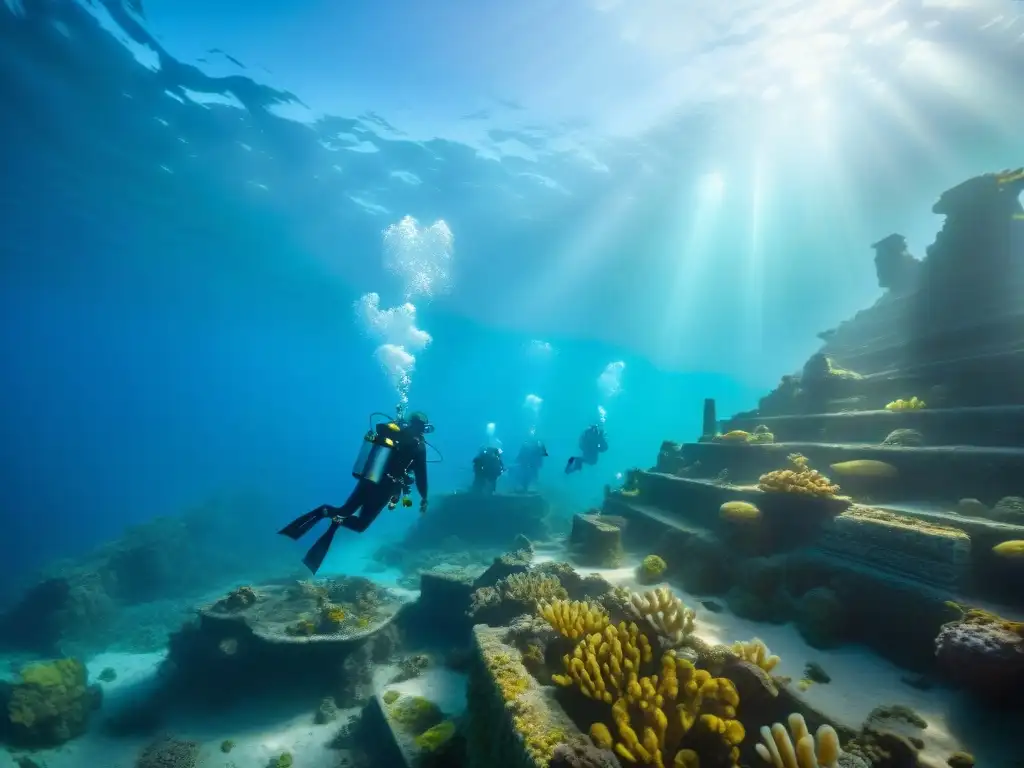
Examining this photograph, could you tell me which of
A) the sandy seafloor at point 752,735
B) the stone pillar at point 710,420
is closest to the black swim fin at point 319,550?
the sandy seafloor at point 752,735

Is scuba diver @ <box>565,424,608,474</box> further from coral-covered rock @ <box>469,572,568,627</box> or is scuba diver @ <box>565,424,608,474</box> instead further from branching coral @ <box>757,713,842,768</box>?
branching coral @ <box>757,713,842,768</box>

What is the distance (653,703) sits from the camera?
415 centimetres

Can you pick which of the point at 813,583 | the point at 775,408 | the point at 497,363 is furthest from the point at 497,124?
the point at 497,363

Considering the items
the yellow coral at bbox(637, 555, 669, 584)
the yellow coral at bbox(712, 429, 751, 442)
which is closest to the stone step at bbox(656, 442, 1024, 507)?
the yellow coral at bbox(712, 429, 751, 442)

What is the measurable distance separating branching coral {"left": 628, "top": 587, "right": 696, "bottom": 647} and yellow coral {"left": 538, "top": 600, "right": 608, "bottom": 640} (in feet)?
1.74

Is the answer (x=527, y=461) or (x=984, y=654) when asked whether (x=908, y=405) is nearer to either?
(x=984, y=654)

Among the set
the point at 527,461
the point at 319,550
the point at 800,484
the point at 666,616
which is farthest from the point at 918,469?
the point at 527,461

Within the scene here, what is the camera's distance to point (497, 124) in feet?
79.5

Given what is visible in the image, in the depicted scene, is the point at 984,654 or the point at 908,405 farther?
the point at 908,405

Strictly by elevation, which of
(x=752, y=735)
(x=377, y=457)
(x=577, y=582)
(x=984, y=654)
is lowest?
(x=577, y=582)

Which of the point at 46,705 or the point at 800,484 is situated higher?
the point at 800,484

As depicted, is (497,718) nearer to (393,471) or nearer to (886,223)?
(393,471)

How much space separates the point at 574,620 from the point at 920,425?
35.6 feet

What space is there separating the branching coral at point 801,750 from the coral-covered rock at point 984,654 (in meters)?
2.94
